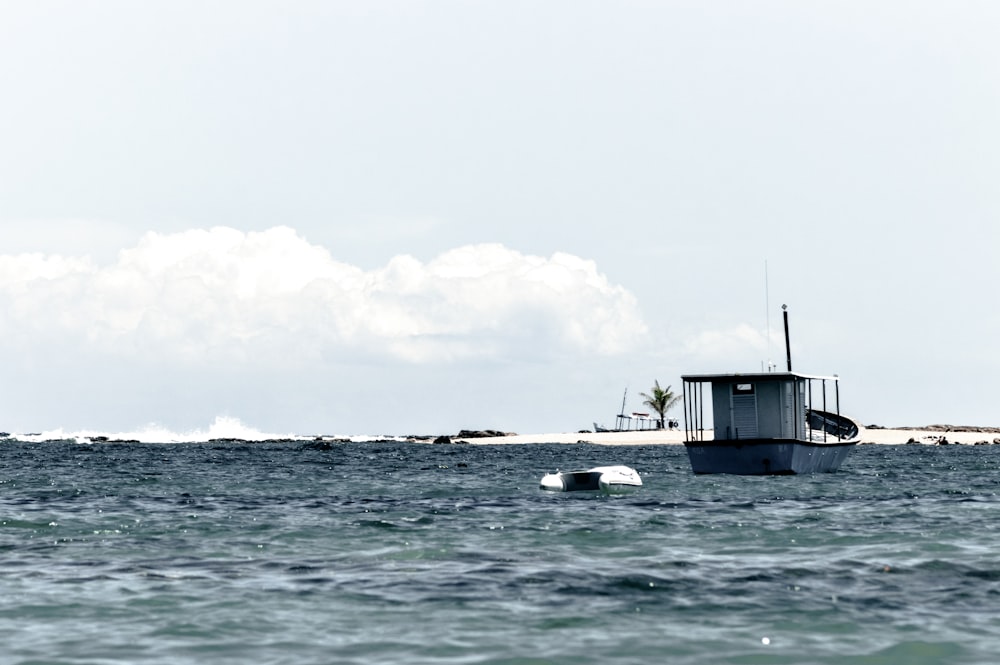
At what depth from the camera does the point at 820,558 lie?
20047 mm

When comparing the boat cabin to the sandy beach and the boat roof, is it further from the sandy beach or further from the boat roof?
the sandy beach

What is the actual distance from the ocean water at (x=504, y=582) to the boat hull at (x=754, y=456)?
12070mm

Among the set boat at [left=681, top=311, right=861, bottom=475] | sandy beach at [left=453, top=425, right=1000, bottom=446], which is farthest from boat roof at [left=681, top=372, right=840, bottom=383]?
sandy beach at [left=453, top=425, right=1000, bottom=446]

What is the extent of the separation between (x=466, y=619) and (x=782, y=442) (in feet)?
111

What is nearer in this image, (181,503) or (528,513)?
(528,513)

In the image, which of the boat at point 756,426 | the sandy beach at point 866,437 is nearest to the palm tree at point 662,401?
the sandy beach at point 866,437

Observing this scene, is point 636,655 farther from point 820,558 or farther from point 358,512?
point 358,512

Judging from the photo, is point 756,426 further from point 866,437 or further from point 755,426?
point 866,437

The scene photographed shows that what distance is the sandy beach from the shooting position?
421 ft

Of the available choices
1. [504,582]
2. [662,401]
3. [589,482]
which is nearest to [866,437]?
[662,401]

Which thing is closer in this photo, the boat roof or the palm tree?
the boat roof

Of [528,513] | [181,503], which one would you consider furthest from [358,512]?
[181,503]

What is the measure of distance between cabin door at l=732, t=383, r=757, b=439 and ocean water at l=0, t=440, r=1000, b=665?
1343 cm

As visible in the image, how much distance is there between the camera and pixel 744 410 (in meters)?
47.5
